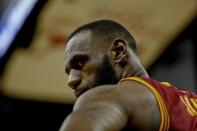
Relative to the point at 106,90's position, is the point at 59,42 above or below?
below

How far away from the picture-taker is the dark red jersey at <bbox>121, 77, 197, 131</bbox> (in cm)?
191

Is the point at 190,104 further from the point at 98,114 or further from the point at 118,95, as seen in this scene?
the point at 98,114

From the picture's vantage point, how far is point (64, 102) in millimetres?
6305

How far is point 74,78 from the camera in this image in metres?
2.12

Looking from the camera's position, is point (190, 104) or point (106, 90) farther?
point (190, 104)

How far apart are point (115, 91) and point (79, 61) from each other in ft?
0.93

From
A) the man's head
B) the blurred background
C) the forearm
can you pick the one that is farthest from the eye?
the blurred background

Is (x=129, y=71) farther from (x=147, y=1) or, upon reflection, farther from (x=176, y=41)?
(x=176, y=41)

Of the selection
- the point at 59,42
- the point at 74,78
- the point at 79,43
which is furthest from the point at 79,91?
the point at 59,42

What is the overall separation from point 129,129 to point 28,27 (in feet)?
13.1

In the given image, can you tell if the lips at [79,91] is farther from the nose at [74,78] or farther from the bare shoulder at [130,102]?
the bare shoulder at [130,102]

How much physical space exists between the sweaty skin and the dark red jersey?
1.0 inches

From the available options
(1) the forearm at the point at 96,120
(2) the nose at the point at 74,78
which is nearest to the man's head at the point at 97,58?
(2) the nose at the point at 74,78

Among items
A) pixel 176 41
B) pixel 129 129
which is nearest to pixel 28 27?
pixel 176 41
